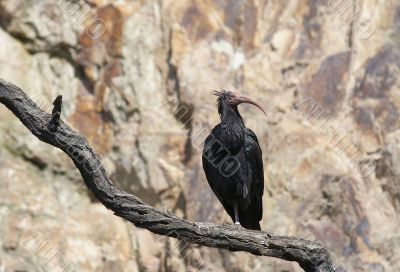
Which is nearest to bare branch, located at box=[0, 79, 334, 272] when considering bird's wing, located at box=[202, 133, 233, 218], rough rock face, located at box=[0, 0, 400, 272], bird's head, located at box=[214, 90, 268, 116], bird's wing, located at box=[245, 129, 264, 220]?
bird's wing, located at box=[202, 133, 233, 218]

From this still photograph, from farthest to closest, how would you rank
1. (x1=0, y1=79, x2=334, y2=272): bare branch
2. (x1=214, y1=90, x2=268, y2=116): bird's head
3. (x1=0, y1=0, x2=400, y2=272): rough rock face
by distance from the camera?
(x1=0, y1=0, x2=400, y2=272): rough rock face, (x1=214, y1=90, x2=268, y2=116): bird's head, (x1=0, y1=79, x2=334, y2=272): bare branch

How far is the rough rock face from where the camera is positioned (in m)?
12.2

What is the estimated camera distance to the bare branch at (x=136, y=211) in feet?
21.6

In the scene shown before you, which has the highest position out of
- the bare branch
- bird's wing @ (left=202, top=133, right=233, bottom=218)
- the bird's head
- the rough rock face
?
the rough rock face

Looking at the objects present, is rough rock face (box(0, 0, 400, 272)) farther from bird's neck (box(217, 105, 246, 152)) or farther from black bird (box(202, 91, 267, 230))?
bird's neck (box(217, 105, 246, 152))

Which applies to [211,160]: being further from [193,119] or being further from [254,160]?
[193,119]

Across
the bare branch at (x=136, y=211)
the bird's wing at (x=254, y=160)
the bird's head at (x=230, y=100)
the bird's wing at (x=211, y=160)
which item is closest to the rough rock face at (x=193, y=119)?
the bird's wing at (x=254, y=160)

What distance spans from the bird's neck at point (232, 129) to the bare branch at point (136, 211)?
1.99 metres

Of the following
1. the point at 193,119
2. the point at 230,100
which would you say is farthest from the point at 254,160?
the point at 193,119

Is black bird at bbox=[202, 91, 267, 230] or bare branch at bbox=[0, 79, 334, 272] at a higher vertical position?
black bird at bbox=[202, 91, 267, 230]

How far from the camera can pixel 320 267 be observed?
7.20m

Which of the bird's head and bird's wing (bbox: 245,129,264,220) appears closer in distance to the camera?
bird's wing (bbox: 245,129,264,220)

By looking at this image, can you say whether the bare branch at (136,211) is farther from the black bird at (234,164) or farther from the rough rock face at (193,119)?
the rough rock face at (193,119)

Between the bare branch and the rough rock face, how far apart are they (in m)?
4.75
